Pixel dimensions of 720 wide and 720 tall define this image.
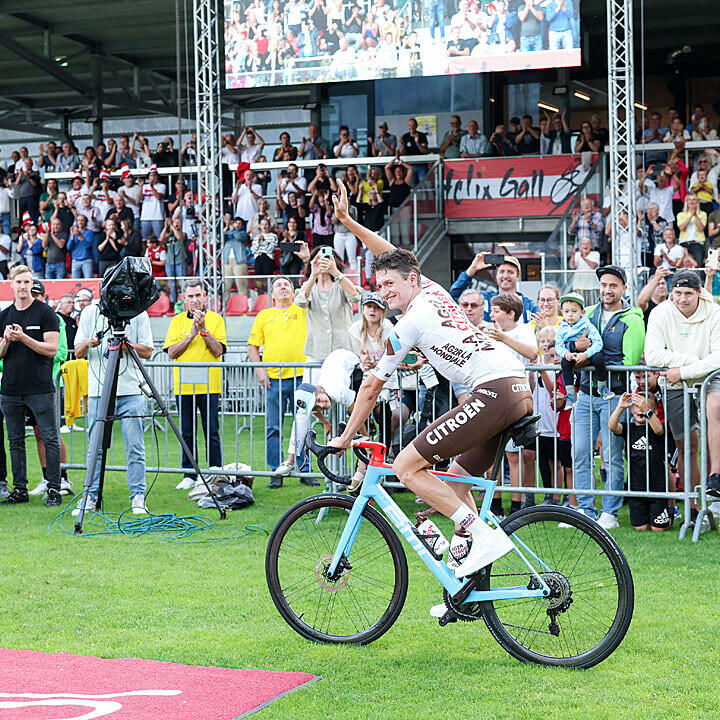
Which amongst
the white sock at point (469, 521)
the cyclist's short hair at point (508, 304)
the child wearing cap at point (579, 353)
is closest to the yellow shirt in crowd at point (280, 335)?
the cyclist's short hair at point (508, 304)

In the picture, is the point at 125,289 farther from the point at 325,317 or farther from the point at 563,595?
the point at 563,595

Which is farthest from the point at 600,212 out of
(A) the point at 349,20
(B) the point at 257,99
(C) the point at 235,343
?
(B) the point at 257,99

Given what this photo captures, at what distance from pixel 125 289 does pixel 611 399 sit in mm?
3944

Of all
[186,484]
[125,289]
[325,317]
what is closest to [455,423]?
[125,289]

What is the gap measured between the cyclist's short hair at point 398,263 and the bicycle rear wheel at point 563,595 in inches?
50.5

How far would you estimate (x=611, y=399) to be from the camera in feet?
27.0

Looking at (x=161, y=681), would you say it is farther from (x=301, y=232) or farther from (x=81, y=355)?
(x=301, y=232)

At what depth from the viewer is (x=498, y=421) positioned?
491 centimetres

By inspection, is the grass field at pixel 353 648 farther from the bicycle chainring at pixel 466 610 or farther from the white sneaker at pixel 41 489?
the white sneaker at pixel 41 489

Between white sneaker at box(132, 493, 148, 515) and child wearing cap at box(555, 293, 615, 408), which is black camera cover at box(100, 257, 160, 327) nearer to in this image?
white sneaker at box(132, 493, 148, 515)

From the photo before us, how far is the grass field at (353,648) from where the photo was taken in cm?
444

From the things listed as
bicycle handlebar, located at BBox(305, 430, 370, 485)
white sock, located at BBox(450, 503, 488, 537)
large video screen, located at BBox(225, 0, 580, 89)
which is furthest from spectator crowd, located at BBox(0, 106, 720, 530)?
large video screen, located at BBox(225, 0, 580, 89)

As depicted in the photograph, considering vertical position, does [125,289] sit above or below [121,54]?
below

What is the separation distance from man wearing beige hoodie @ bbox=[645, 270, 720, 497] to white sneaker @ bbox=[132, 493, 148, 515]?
438 centimetres
